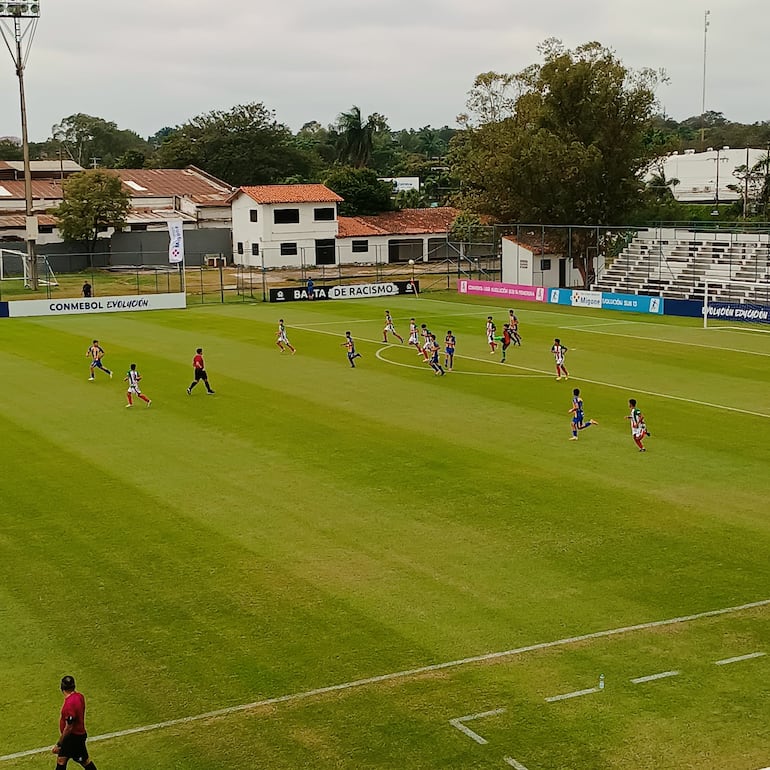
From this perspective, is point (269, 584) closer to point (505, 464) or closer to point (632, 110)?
point (505, 464)

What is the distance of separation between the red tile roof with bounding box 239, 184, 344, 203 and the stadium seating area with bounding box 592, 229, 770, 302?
3058cm

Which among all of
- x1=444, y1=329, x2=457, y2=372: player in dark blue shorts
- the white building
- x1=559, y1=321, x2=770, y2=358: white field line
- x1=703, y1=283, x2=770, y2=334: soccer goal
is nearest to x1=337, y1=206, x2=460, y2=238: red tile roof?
the white building

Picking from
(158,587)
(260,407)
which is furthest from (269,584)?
(260,407)

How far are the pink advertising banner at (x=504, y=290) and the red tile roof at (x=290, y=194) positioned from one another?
2214cm

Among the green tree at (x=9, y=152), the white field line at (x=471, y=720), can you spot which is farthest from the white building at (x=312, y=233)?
the white field line at (x=471, y=720)

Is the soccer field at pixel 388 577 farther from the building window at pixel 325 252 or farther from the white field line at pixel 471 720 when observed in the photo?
the building window at pixel 325 252

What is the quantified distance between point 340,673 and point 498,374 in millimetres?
26877

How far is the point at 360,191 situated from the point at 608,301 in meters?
45.0

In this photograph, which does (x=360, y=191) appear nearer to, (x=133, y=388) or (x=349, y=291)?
(x=349, y=291)

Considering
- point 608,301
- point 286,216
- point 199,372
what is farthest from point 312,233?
point 199,372

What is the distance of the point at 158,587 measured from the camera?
18297mm

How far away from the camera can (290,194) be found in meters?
97.2

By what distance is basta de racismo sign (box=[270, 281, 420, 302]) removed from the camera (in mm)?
74500

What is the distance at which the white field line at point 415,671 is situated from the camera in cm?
1338
